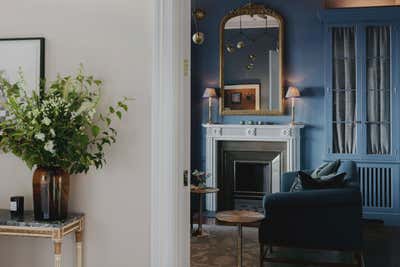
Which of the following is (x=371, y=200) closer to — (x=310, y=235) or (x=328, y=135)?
(x=328, y=135)

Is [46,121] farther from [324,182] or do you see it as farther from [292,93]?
[292,93]

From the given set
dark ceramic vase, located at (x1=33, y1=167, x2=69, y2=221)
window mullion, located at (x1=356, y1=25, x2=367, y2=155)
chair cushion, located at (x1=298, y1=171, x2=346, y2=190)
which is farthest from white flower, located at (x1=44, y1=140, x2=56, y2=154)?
window mullion, located at (x1=356, y1=25, x2=367, y2=155)

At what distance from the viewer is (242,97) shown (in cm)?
662

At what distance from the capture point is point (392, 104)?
5938 millimetres

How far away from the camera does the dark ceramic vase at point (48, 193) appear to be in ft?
7.89

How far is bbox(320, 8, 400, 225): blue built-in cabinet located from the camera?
5934mm

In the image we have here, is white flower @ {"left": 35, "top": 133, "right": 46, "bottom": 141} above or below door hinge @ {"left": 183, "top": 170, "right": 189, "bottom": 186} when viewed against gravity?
above

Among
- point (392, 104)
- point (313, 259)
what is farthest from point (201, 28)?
point (313, 259)

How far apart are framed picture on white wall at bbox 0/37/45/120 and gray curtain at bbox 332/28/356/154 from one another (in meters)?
4.42

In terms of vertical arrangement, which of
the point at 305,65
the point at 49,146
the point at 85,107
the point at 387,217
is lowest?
the point at 387,217

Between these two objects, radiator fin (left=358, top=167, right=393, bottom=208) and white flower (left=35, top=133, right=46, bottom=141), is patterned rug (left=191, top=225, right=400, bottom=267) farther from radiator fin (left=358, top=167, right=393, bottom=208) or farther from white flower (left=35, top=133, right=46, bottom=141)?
white flower (left=35, top=133, right=46, bottom=141)

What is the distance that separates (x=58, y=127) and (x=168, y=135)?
58 centimetres

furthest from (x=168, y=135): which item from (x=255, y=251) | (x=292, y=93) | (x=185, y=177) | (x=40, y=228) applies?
(x=292, y=93)

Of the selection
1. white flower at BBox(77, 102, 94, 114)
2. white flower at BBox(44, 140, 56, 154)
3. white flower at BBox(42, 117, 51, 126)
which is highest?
white flower at BBox(77, 102, 94, 114)
